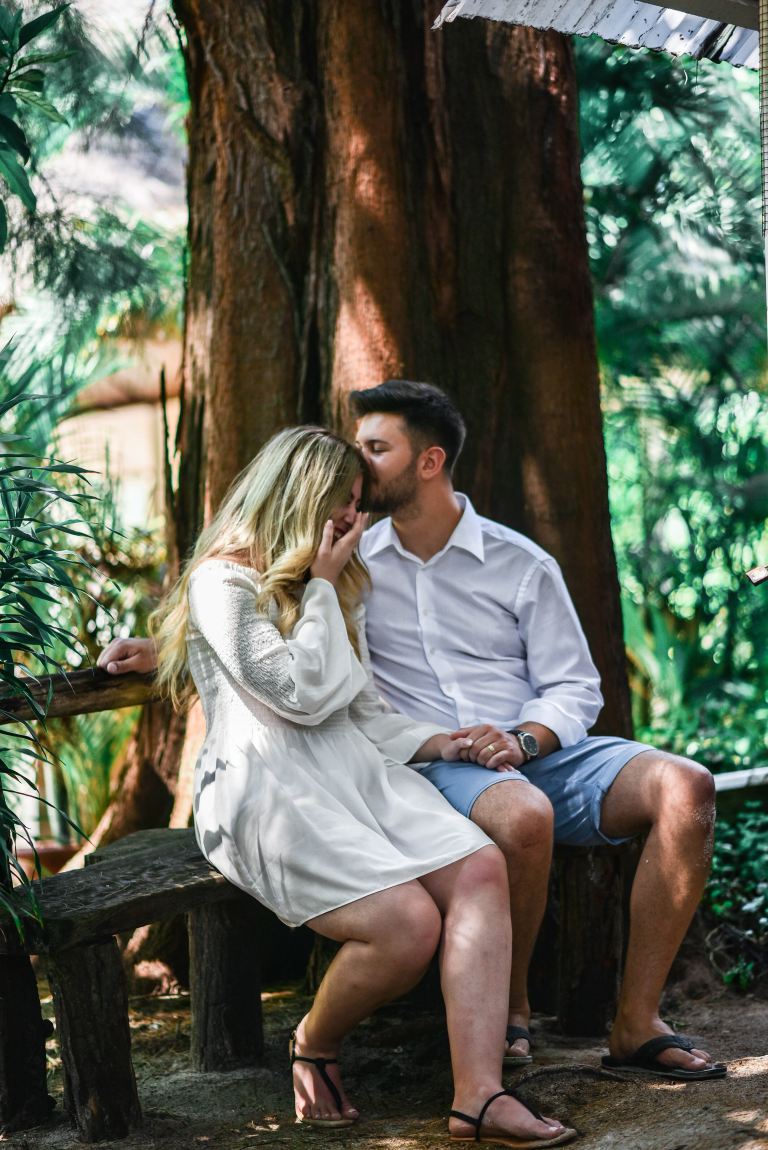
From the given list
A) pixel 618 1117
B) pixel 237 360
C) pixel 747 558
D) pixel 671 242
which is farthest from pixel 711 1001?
pixel 671 242

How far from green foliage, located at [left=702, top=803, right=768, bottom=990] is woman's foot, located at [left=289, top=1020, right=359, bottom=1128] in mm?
1744

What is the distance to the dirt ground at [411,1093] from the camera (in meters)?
2.64

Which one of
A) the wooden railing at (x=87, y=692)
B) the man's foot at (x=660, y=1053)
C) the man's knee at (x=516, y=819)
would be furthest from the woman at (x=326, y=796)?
the man's foot at (x=660, y=1053)

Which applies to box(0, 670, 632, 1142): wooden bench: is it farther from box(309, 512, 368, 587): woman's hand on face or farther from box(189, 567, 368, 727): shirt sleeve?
box(309, 512, 368, 587): woman's hand on face

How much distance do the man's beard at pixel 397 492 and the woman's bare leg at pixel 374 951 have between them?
1127 mm

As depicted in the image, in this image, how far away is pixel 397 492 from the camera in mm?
3531

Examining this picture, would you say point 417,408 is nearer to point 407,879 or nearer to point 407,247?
point 407,247

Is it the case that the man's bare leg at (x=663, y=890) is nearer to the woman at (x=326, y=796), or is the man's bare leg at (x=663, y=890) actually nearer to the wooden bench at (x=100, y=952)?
the woman at (x=326, y=796)

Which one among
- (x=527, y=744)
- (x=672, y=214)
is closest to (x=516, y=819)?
(x=527, y=744)

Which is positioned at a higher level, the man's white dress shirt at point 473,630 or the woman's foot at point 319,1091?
the man's white dress shirt at point 473,630

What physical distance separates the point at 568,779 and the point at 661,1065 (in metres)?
0.69

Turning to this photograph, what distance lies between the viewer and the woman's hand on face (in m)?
3.14

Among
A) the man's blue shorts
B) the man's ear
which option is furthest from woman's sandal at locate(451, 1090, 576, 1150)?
the man's ear

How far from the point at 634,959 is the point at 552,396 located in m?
1.90
